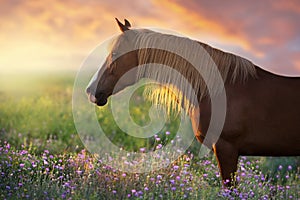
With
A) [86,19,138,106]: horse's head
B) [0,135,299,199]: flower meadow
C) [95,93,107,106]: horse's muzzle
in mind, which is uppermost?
[86,19,138,106]: horse's head

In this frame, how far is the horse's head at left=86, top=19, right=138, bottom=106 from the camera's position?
448 centimetres

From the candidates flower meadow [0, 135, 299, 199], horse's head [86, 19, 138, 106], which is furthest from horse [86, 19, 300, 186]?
flower meadow [0, 135, 299, 199]

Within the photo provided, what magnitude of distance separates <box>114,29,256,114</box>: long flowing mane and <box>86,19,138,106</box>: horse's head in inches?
3.6

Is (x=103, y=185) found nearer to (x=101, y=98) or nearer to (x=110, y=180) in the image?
(x=110, y=180)

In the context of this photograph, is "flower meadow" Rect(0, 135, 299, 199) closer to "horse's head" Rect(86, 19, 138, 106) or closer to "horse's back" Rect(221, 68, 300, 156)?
"horse's back" Rect(221, 68, 300, 156)

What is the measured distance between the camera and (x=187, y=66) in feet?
15.1

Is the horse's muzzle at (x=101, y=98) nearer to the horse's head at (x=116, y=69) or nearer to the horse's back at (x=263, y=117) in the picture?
the horse's head at (x=116, y=69)

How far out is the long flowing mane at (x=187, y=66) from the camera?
455 cm

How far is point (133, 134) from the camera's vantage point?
27.9 feet

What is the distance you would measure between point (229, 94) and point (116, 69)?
1086 mm

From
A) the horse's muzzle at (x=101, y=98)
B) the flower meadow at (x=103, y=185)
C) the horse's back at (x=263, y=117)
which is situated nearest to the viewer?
the flower meadow at (x=103, y=185)

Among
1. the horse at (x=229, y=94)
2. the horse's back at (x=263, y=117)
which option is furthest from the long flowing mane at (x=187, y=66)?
the horse's back at (x=263, y=117)

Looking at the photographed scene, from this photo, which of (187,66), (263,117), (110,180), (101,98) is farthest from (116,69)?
(263,117)

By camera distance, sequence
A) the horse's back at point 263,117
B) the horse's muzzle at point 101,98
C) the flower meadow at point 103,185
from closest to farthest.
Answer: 1. the flower meadow at point 103,185
2. the horse's back at point 263,117
3. the horse's muzzle at point 101,98
